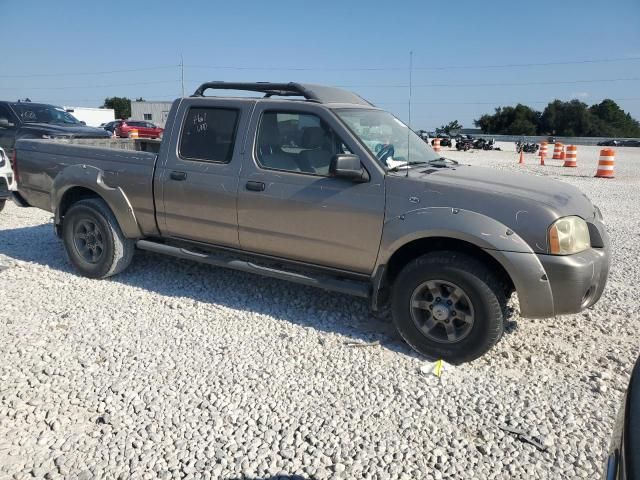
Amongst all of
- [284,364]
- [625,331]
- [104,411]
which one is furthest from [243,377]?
[625,331]

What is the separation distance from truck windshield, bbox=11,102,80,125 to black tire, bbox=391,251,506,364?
11578 millimetres

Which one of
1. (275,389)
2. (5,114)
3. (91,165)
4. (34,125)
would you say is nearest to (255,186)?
(275,389)

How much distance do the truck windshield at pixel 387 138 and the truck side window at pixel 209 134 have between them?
1047mm

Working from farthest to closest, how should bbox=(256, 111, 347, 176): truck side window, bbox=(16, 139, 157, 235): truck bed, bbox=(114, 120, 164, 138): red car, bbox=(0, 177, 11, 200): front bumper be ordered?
bbox=(114, 120, 164, 138): red car < bbox=(0, 177, 11, 200): front bumper < bbox=(16, 139, 157, 235): truck bed < bbox=(256, 111, 347, 176): truck side window

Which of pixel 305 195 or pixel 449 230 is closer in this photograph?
pixel 449 230

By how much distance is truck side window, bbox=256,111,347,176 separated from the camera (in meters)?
4.16

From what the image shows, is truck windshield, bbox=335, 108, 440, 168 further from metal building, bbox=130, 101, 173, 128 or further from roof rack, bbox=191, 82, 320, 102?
metal building, bbox=130, 101, 173, 128

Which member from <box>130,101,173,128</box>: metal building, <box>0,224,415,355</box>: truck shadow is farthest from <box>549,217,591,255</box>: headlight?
<box>130,101,173,128</box>: metal building

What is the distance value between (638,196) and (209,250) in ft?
37.6

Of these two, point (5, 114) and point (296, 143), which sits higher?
point (5, 114)

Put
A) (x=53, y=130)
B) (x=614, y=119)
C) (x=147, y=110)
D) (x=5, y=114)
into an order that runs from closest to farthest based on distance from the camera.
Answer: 1. (x=53, y=130)
2. (x=5, y=114)
3. (x=147, y=110)
4. (x=614, y=119)

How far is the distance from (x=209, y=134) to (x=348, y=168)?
1590 mm

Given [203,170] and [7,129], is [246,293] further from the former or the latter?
[7,129]

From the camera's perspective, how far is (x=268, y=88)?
4.70 metres
